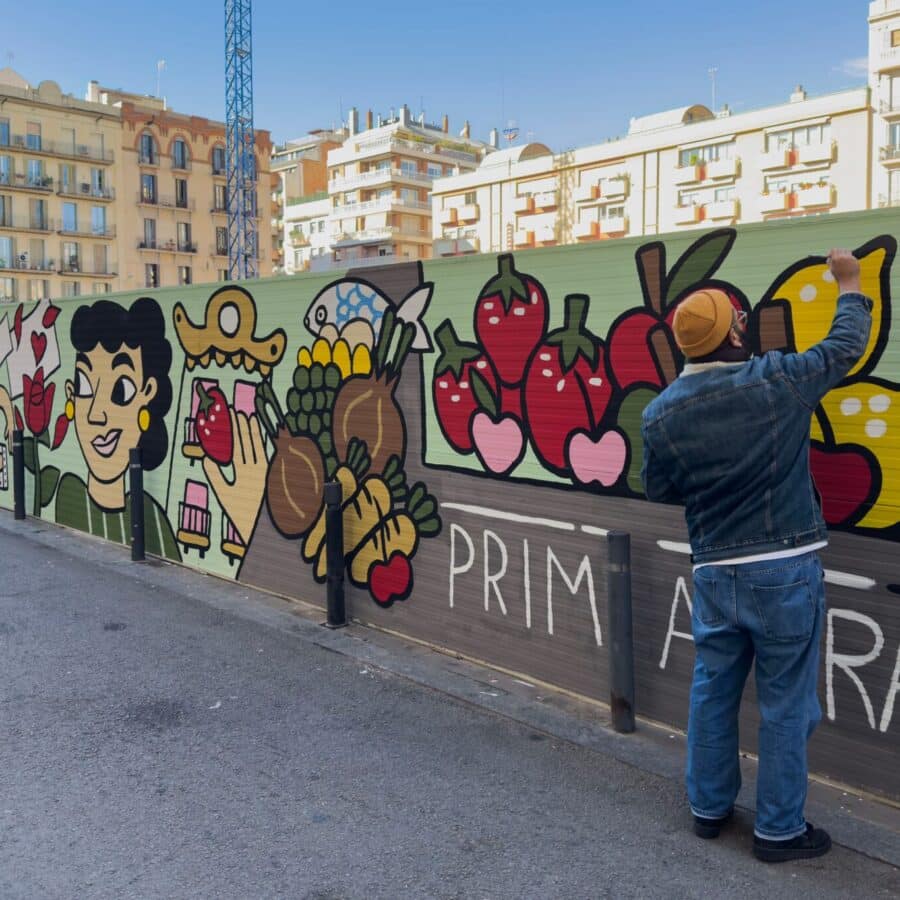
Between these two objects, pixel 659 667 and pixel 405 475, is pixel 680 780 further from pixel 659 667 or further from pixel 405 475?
pixel 405 475

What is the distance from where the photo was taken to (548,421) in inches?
208

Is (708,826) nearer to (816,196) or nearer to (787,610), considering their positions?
(787,610)

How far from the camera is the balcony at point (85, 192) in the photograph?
246ft

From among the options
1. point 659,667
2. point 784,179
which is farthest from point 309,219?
point 659,667

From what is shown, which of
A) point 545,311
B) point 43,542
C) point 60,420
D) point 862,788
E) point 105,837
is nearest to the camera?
point 105,837

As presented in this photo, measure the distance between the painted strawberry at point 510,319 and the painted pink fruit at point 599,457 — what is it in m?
0.56

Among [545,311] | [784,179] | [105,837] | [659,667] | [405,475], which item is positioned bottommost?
[105,837]

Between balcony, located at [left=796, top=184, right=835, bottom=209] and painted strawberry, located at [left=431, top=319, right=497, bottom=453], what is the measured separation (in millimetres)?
71027

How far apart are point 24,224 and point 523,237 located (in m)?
43.8

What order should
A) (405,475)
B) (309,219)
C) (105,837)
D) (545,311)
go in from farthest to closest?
(309,219), (405,475), (545,311), (105,837)

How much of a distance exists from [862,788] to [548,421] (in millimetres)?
A: 2310

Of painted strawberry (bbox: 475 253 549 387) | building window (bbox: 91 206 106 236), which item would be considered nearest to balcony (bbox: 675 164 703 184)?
building window (bbox: 91 206 106 236)

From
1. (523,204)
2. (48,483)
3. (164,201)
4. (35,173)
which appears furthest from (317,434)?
(523,204)

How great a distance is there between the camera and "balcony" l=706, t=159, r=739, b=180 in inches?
2985
